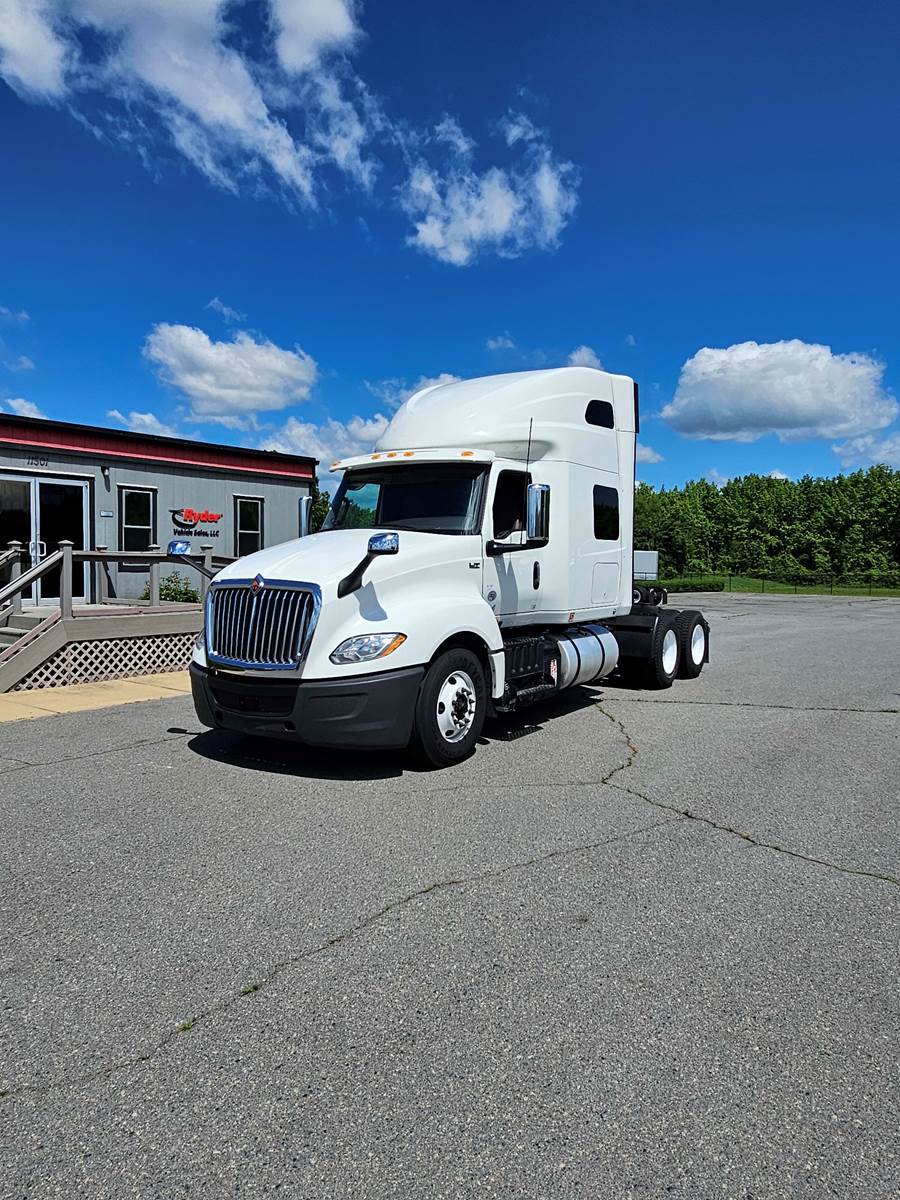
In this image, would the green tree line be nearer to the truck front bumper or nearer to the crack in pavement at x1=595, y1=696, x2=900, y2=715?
the crack in pavement at x1=595, y1=696, x2=900, y2=715

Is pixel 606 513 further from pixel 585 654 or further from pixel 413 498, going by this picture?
pixel 413 498

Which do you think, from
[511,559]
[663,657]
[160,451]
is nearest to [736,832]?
[511,559]

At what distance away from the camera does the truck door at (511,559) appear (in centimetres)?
785

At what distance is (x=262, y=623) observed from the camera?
263 inches

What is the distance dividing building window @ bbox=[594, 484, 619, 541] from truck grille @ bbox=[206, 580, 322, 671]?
3.98m

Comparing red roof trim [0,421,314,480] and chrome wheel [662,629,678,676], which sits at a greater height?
red roof trim [0,421,314,480]

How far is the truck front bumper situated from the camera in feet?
20.8

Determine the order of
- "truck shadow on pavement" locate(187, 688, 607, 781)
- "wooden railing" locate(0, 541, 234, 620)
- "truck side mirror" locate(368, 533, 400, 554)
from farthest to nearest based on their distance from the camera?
"wooden railing" locate(0, 541, 234, 620), "truck shadow on pavement" locate(187, 688, 607, 781), "truck side mirror" locate(368, 533, 400, 554)

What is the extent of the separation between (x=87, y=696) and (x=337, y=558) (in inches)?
203

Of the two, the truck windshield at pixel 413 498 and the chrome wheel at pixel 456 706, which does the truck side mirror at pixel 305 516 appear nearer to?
the truck windshield at pixel 413 498

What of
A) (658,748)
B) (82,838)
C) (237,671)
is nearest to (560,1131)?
(82,838)

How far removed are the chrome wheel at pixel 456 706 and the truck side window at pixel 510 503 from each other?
1.47 meters

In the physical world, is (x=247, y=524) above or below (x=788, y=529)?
below

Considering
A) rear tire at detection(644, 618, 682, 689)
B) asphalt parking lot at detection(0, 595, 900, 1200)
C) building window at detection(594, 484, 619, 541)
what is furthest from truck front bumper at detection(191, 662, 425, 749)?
rear tire at detection(644, 618, 682, 689)
